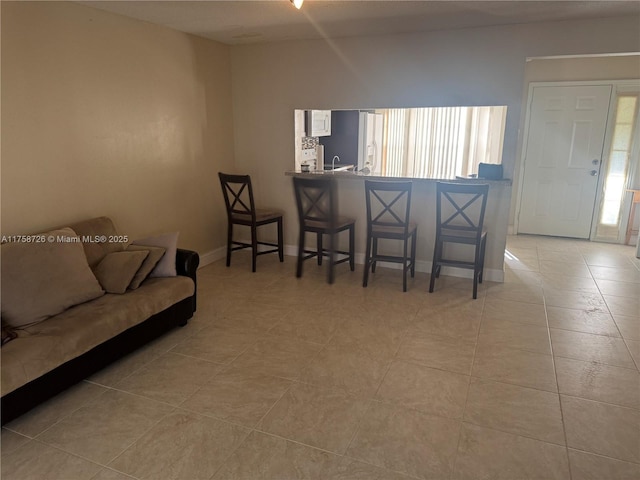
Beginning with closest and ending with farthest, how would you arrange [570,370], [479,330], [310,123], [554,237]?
[570,370], [479,330], [310,123], [554,237]

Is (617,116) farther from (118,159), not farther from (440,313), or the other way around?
(118,159)

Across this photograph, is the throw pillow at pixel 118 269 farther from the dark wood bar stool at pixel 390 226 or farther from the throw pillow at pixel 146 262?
the dark wood bar stool at pixel 390 226

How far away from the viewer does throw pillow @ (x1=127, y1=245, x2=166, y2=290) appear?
115 inches

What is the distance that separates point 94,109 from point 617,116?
5783 mm

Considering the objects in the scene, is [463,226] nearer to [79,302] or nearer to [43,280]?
[79,302]

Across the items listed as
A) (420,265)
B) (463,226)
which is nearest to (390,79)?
(463,226)

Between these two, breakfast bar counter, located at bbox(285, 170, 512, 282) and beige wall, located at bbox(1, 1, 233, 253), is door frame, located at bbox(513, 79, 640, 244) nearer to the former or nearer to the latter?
breakfast bar counter, located at bbox(285, 170, 512, 282)

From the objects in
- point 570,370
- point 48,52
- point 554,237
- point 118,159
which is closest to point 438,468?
point 570,370

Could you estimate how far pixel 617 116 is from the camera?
5277 mm

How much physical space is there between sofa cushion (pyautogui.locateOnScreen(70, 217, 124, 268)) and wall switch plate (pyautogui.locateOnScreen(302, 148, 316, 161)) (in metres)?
2.35

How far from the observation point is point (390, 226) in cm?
396

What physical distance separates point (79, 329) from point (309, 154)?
3.34m

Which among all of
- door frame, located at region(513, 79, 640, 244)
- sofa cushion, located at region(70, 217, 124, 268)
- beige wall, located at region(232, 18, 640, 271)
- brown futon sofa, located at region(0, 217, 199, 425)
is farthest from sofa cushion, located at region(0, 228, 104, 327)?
door frame, located at region(513, 79, 640, 244)

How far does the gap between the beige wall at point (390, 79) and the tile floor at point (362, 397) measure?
1.20 meters
